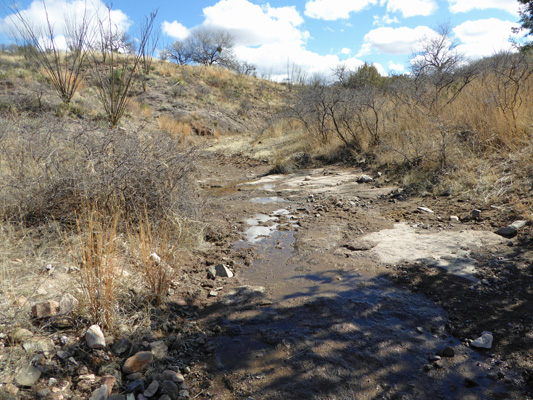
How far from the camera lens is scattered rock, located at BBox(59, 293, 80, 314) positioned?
2.23 meters

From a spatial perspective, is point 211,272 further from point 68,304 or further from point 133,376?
point 133,376

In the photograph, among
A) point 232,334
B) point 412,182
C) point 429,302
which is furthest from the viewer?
point 412,182

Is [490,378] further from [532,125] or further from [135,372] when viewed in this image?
[532,125]

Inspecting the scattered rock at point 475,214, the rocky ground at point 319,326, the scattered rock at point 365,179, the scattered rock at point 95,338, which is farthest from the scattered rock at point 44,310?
the scattered rock at point 365,179

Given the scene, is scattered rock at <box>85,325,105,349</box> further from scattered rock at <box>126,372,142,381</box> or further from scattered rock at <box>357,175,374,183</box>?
scattered rock at <box>357,175,374,183</box>

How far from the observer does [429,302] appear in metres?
2.75

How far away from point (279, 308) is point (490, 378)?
1.44 metres

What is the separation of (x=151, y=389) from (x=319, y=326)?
1.20 meters

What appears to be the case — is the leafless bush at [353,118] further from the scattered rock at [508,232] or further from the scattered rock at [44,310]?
the scattered rock at [44,310]

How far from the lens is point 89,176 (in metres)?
3.43

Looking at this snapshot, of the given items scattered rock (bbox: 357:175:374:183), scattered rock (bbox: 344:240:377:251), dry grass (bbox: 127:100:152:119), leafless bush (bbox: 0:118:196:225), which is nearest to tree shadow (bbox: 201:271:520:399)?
scattered rock (bbox: 344:240:377:251)

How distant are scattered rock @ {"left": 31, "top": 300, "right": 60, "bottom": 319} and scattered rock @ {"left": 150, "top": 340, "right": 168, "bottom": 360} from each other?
2.20ft

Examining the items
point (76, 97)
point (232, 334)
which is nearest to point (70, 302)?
point (232, 334)

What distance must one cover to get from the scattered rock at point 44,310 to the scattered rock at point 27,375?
1.32 feet
